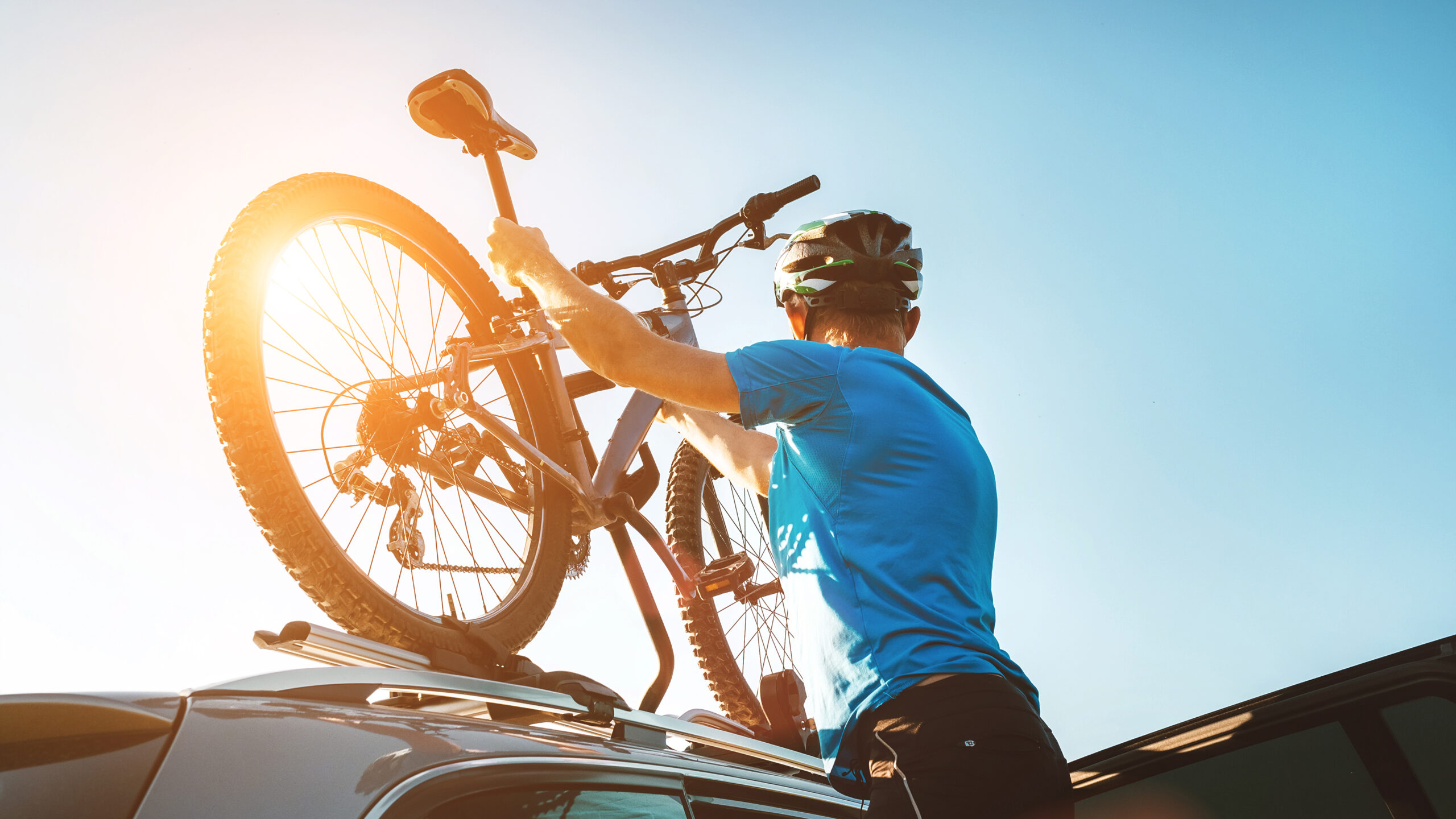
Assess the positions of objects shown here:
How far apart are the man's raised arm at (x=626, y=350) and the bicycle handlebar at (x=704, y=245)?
113cm

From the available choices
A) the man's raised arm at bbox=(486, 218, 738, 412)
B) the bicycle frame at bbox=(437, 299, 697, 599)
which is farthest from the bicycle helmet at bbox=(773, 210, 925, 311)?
the man's raised arm at bbox=(486, 218, 738, 412)

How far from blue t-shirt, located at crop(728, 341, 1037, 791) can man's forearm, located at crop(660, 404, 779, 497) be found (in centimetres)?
77

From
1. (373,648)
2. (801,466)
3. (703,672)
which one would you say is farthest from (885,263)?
(703,672)

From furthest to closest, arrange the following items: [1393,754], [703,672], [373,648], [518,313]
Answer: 1. [703,672]
2. [518,313]
3. [1393,754]
4. [373,648]

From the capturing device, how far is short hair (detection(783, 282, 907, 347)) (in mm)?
2184

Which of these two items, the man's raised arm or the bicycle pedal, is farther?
the bicycle pedal

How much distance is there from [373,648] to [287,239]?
0.99m

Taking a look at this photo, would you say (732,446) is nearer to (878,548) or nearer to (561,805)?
(878,548)

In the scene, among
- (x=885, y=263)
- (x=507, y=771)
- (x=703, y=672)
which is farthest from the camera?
(x=703, y=672)

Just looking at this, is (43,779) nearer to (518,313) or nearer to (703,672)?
(518,313)

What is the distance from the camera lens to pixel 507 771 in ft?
3.59

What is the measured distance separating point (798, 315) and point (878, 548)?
0.83m

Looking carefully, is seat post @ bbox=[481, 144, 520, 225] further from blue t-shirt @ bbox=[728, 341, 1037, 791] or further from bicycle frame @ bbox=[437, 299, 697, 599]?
blue t-shirt @ bbox=[728, 341, 1037, 791]

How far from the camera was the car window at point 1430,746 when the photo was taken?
174 cm
